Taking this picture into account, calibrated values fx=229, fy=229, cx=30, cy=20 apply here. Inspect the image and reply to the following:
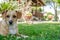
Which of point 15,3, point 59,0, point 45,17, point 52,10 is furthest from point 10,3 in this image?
point 52,10

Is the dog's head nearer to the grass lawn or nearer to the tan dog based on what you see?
the tan dog

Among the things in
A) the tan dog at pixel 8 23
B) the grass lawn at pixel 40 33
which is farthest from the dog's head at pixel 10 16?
the grass lawn at pixel 40 33

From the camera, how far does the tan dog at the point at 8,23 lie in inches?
166

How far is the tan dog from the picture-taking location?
4.21m

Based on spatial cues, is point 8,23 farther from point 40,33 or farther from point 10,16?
point 40,33

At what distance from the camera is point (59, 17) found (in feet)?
29.6

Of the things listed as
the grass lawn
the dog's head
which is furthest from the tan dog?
the grass lawn

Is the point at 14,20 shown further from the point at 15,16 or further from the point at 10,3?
the point at 10,3

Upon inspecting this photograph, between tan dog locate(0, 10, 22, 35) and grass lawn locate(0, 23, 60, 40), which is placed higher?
A: tan dog locate(0, 10, 22, 35)

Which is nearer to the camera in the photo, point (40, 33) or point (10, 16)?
point (10, 16)

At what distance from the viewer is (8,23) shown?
4.20m

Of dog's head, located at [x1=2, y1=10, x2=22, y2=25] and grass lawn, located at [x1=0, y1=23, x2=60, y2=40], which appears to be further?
dog's head, located at [x1=2, y1=10, x2=22, y2=25]

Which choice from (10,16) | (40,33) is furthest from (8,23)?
(40,33)

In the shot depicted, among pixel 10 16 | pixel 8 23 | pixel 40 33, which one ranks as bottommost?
pixel 40 33
